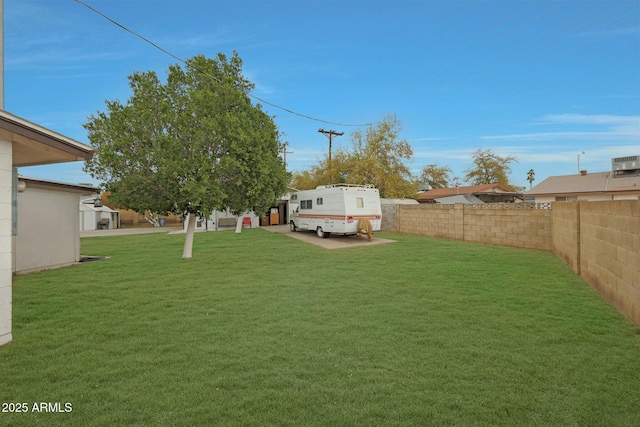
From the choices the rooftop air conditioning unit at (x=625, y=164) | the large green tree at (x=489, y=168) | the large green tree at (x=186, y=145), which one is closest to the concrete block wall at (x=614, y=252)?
the large green tree at (x=186, y=145)

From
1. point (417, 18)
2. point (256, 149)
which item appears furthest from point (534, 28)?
point (256, 149)

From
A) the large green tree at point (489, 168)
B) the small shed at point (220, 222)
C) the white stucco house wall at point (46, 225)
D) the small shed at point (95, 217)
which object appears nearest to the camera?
the white stucco house wall at point (46, 225)

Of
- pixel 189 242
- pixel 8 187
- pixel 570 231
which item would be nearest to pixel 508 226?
pixel 570 231

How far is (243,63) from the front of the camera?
12.4 metres

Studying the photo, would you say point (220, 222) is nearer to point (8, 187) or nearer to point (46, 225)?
point (46, 225)

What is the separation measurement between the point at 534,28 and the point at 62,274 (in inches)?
832

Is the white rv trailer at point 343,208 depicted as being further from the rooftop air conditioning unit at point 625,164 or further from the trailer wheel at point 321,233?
the rooftop air conditioning unit at point 625,164

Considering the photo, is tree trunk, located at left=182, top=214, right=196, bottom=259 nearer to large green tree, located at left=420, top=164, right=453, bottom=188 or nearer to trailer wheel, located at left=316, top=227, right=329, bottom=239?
trailer wheel, located at left=316, top=227, right=329, bottom=239

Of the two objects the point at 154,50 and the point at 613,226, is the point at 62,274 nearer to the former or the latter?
the point at 154,50

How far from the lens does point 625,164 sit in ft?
94.0

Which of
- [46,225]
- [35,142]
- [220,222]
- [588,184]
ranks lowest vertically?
[220,222]

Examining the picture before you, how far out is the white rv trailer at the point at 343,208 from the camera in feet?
52.8

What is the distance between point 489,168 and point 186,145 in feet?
160

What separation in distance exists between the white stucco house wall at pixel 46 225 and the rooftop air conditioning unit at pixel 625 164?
3605 cm
